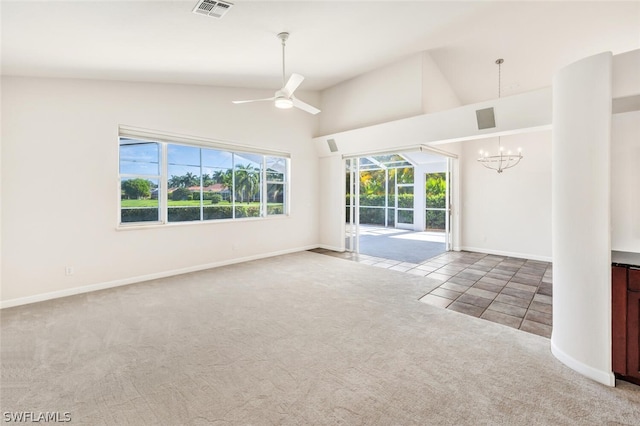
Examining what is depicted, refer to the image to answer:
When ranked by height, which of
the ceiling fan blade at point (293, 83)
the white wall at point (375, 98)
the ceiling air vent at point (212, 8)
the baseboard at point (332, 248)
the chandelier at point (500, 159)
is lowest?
the baseboard at point (332, 248)

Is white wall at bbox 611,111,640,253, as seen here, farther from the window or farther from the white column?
the window

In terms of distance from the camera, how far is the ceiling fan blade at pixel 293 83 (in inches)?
139

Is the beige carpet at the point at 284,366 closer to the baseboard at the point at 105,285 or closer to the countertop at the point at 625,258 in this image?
the baseboard at the point at 105,285

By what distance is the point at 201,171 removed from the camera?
18.8ft

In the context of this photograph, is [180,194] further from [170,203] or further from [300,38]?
[300,38]

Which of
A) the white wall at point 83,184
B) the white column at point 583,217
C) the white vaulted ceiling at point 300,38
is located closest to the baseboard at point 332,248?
the white wall at point 83,184

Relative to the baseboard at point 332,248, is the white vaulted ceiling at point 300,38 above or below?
above

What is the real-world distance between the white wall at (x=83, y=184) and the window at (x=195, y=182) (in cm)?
29

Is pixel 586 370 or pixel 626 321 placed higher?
pixel 626 321

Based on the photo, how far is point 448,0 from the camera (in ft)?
11.5

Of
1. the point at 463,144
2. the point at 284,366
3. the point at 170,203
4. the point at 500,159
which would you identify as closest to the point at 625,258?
the point at 284,366

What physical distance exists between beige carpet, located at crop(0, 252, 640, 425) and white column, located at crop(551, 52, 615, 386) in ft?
0.85

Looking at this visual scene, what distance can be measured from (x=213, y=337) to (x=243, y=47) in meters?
3.60

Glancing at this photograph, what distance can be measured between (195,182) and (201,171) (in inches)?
10.1
